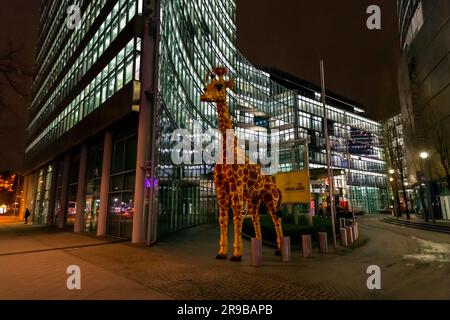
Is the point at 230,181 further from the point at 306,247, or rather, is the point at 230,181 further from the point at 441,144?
the point at 441,144

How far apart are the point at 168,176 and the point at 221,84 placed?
999cm

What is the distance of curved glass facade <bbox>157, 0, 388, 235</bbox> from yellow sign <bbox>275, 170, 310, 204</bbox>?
720 centimetres

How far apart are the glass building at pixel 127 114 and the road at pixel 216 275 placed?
15.4 feet

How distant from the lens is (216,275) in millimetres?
8625

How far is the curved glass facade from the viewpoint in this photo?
788 inches

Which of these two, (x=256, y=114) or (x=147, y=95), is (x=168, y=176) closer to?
(x=147, y=95)

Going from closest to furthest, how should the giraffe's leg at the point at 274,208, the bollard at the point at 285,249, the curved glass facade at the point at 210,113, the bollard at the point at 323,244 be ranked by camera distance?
the bollard at the point at 285,249 < the giraffe's leg at the point at 274,208 < the bollard at the point at 323,244 < the curved glass facade at the point at 210,113

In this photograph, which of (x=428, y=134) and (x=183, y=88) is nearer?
(x=183, y=88)

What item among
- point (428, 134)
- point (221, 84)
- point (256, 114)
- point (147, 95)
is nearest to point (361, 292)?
point (221, 84)

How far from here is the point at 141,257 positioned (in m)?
12.0

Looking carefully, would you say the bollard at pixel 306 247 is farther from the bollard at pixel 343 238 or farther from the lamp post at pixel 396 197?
the lamp post at pixel 396 197

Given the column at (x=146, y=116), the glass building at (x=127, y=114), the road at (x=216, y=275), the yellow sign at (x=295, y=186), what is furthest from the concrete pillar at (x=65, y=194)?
the yellow sign at (x=295, y=186)

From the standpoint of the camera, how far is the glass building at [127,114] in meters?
17.3

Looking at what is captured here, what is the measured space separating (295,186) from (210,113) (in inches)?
717
